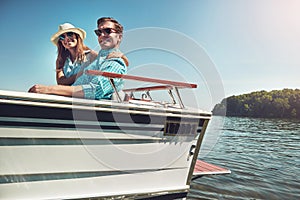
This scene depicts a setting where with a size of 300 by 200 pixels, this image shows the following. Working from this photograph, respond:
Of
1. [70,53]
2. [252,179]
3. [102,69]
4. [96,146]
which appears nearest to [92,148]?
[96,146]

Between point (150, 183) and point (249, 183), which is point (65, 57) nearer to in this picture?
point (150, 183)

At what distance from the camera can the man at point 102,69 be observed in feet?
8.70

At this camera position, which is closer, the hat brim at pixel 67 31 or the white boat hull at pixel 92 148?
the white boat hull at pixel 92 148

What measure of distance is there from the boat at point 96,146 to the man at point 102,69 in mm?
191

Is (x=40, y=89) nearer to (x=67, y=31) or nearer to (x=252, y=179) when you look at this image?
(x=67, y=31)

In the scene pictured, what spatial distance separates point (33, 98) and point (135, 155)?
4.94ft

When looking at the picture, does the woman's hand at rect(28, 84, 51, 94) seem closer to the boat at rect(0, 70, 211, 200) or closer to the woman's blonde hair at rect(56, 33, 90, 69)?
the boat at rect(0, 70, 211, 200)

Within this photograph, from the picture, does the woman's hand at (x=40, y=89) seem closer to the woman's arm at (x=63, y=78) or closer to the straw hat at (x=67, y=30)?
the woman's arm at (x=63, y=78)

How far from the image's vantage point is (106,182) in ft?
9.60

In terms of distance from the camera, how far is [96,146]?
277 centimetres

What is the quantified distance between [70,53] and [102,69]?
109 cm

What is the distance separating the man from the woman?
32cm

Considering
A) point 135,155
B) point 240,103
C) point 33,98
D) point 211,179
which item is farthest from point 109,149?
point 240,103

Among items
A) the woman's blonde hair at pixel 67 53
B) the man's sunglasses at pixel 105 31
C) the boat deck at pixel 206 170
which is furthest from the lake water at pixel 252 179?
the woman's blonde hair at pixel 67 53
